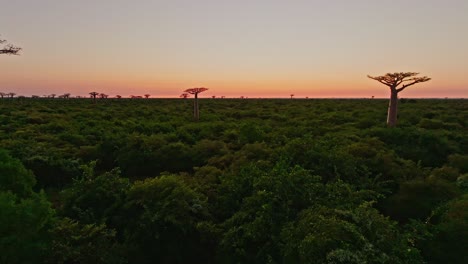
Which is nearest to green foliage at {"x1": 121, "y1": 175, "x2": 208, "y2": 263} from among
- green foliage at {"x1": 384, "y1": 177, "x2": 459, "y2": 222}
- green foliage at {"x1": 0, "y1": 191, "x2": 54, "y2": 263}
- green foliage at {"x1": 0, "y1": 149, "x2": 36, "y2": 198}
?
green foliage at {"x1": 0, "y1": 191, "x2": 54, "y2": 263}

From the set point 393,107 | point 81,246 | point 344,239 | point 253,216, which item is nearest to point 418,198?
point 253,216

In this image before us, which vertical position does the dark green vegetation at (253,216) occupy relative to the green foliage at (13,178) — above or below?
below

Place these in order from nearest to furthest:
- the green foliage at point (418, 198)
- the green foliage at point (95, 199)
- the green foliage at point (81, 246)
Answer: the green foliage at point (81, 246) < the green foliage at point (95, 199) < the green foliage at point (418, 198)

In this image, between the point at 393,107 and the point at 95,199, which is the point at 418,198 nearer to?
the point at 95,199

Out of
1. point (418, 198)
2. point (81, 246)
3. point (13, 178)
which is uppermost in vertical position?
point (13, 178)

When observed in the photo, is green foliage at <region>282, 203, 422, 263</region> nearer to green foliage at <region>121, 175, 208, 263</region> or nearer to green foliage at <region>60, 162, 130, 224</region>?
green foliage at <region>121, 175, 208, 263</region>

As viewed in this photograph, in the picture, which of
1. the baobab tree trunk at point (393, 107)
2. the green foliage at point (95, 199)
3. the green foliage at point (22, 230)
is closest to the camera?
the green foliage at point (22, 230)

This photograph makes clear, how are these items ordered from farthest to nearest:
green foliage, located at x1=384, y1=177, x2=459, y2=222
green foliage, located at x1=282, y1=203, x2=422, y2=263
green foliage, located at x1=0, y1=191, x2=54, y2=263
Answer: green foliage, located at x1=384, y1=177, x2=459, y2=222 < green foliage, located at x1=0, y1=191, x2=54, y2=263 < green foliage, located at x1=282, y1=203, x2=422, y2=263

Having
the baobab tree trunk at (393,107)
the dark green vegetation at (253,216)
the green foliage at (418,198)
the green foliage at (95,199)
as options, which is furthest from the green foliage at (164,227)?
the baobab tree trunk at (393,107)

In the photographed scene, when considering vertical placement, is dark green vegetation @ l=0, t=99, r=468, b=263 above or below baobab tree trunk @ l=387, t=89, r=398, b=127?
below

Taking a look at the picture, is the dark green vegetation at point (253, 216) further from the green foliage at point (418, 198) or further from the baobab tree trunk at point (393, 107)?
the baobab tree trunk at point (393, 107)

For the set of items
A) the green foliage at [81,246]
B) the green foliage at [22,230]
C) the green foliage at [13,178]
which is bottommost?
the green foliage at [81,246]
